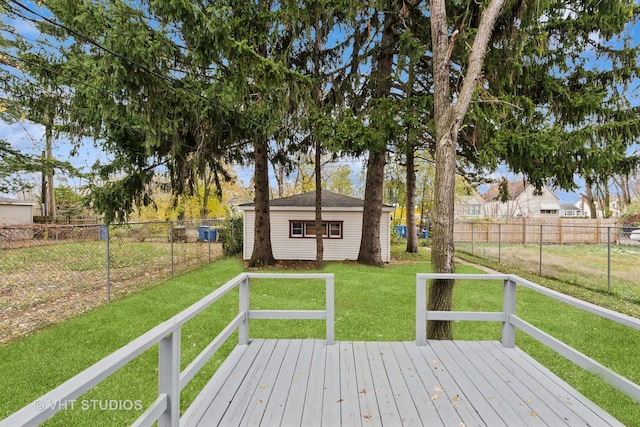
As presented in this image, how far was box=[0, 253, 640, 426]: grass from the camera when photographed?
133 inches

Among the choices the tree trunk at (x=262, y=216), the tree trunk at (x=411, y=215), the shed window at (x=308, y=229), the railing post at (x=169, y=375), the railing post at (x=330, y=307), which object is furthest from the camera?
the tree trunk at (x=411, y=215)

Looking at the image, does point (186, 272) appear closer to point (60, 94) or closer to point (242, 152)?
point (242, 152)

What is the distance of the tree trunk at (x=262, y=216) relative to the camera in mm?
11508

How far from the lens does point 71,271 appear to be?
1023 cm

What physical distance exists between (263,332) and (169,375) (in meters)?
3.37

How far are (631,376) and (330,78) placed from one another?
9.48m

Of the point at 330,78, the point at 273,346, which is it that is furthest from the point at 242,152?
the point at 273,346

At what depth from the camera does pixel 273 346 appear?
368cm

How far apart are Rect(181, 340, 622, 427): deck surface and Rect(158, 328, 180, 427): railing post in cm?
39

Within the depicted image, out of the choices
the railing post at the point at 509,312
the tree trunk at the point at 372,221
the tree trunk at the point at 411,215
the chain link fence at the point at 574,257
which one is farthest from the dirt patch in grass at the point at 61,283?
the chain link fence at the point at 574,257

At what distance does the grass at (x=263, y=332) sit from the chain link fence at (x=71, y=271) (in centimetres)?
87

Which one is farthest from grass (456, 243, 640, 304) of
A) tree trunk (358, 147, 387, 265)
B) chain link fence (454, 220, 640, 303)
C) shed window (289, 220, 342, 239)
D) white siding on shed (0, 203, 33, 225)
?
white siding on shed (0, 203, 33, 225)

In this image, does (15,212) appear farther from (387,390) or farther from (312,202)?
(387,390)

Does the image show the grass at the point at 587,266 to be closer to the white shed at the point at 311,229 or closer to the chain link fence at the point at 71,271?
the white shed at the point at 311,229
